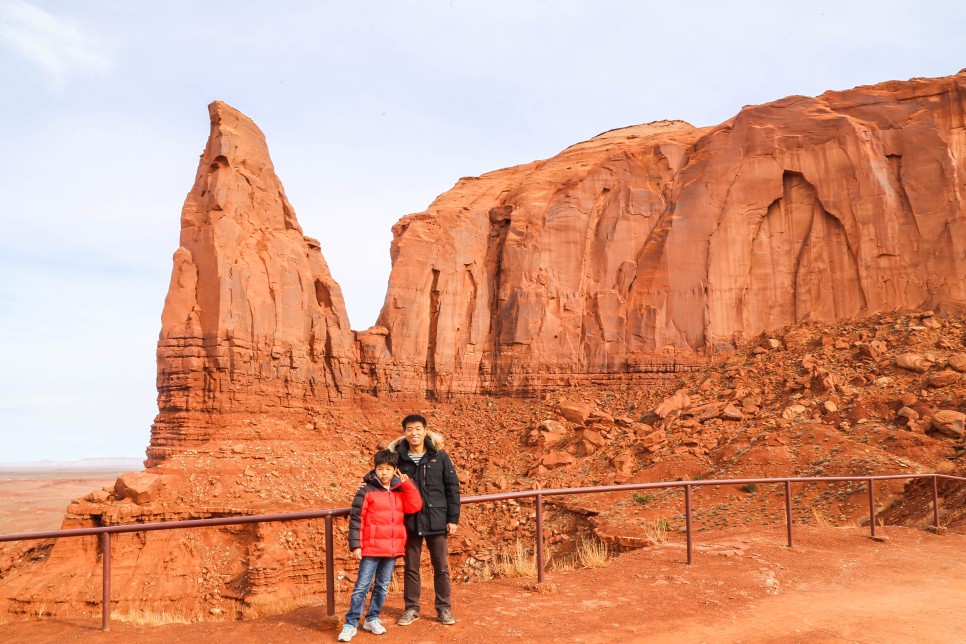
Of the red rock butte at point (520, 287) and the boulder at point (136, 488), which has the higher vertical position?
the red rock butte at point (520, 287)

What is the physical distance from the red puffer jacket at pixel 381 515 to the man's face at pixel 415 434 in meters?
0.37

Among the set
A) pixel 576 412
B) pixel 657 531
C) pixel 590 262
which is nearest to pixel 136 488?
pixel 657 531

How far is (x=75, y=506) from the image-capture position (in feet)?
68.3

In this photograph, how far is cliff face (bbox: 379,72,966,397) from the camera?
32.8 m

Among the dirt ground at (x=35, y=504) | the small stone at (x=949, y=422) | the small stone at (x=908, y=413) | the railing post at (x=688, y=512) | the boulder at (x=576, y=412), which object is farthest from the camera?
the dirt ground at (x=35, y=504)

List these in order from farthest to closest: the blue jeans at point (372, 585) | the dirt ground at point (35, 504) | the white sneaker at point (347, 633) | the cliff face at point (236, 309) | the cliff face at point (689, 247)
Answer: the dirt ground at point (35, 504) < the cliff face at point (689, 247) < the cliff face at point (236, 309) < the blue jeans at point (372, 585) < the white sneaker at point (347, 633)

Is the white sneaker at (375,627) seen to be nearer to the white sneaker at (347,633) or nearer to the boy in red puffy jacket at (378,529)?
the boy in red puffy jacket at (378,529)

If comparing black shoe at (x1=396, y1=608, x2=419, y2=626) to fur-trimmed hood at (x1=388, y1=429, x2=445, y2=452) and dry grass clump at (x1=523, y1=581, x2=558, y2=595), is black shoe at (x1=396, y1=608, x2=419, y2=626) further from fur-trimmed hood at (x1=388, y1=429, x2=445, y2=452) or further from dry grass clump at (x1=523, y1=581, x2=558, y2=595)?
dry grass clump at (x1=523, y1=581, x2=558, y2=595)

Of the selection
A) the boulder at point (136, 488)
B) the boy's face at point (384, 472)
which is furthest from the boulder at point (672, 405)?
the boy's face at point (384, 472)

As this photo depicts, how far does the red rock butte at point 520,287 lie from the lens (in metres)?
25.6

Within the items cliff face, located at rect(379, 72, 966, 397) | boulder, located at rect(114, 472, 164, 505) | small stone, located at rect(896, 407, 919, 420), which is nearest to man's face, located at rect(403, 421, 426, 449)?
boulder, located at rect(114, 472, 164, 505)

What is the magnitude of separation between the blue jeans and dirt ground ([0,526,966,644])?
0.72ft

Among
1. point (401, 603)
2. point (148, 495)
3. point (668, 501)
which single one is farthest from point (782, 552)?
point (148, 495)

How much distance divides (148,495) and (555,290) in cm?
2251
